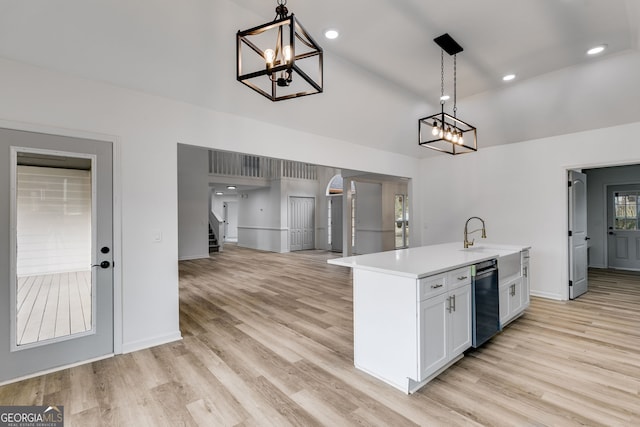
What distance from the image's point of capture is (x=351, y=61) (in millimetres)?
3717

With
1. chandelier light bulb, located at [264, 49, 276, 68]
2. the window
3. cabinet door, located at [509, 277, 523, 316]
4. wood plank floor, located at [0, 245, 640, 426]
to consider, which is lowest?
wood plank floor, located at [0, 245, 640, 426]

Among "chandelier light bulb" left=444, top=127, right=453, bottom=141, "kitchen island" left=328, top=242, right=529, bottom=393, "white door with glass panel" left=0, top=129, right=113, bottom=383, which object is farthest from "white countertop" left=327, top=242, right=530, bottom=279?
"white door with glass panel" left=0, top=129, right=113, bottom=383

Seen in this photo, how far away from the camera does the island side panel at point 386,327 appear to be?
7.53 feet

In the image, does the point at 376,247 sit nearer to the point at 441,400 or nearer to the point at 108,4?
the point at 441,400

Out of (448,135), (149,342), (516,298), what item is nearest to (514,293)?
(516,298)

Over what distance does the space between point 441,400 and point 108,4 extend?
3.94 metres

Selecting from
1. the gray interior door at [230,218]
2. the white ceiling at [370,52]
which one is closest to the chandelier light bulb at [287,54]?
the white ceiling at [370,52]

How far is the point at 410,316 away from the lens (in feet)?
7.50

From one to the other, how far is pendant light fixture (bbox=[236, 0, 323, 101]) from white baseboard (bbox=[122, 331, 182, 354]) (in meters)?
2.70

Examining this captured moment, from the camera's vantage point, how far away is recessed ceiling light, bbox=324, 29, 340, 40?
3102mm

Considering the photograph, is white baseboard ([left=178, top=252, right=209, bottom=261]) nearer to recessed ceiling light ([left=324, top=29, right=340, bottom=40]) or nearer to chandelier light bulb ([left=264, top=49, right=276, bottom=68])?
recessed ceiling light ([left=324, top=29, right=340, bottom=40])

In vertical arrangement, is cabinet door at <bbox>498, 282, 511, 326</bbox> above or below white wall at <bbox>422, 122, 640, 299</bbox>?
below

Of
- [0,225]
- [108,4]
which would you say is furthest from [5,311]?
[108,4]

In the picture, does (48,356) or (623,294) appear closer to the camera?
(48,356)
